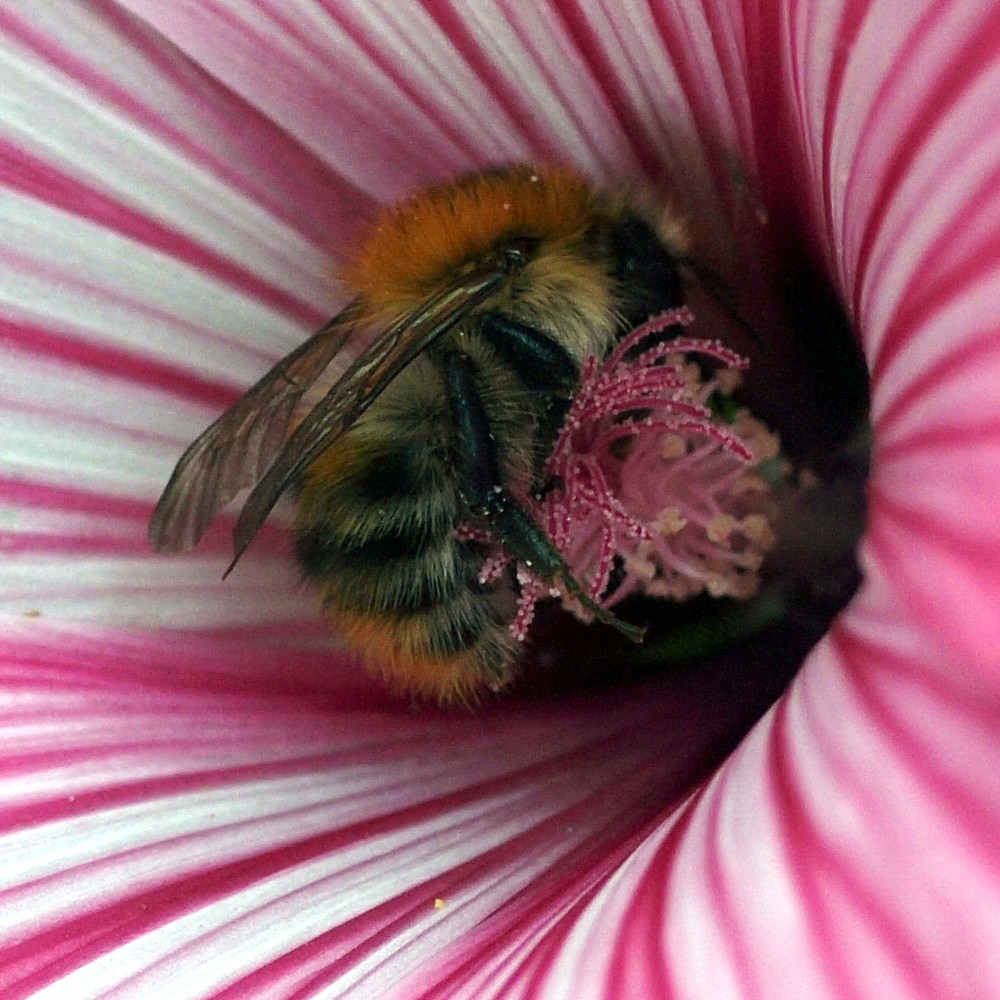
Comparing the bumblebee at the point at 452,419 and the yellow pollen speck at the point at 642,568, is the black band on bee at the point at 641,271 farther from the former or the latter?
the yellow pollen speck at the point at 642,568

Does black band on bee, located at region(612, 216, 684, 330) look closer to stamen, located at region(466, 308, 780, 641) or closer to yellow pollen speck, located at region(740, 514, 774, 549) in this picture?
stamen, located at region(466, 308, 780, 641)

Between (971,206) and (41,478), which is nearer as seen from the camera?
(971,206)

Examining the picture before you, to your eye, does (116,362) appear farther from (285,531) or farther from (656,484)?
(656,484)

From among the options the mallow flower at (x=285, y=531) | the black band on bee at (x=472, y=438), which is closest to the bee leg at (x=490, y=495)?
the black band on bee at (x=472, y=438)

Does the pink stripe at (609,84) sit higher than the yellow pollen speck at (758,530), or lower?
higher

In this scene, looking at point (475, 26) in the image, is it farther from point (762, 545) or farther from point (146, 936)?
point (146, 936)

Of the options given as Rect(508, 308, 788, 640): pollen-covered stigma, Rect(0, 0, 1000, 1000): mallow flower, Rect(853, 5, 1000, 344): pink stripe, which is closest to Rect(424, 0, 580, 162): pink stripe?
Rect(0, 0, 1000, 1000): mallow flower

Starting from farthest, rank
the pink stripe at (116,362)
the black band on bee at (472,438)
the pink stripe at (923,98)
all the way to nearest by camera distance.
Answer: the pink stripe at (116,362)
the black band on bee at (472,438)
the pink stripe at (923,98)

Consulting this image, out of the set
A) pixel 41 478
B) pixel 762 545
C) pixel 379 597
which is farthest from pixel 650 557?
pixel 41 478

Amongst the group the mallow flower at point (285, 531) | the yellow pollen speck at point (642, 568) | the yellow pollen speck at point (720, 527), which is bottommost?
the yellow pollen speck at point (720, 527)
